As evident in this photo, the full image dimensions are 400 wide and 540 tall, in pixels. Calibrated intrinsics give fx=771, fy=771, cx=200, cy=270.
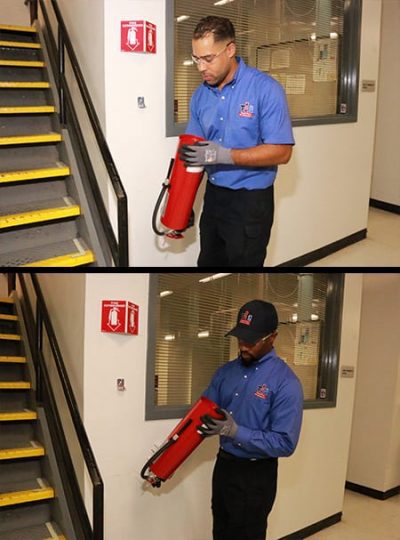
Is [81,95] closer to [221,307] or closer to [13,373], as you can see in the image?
[221,307]

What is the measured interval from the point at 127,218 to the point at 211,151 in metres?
0.30

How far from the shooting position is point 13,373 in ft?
8.64

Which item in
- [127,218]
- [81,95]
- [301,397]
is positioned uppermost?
[81,95]

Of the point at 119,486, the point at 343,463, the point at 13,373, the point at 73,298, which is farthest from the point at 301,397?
the point at 13,373

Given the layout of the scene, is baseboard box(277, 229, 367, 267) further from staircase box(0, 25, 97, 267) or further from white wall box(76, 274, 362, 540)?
staircase box(0, 25, 97, 267)

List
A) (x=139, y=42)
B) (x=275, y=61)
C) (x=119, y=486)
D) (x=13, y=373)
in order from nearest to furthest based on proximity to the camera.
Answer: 1. (x=139, y=42)
2. (x=275, y=61)
3. (x=119, y=486)
4. (x=13, y=373)

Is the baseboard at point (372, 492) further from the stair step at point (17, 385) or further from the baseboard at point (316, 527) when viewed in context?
the stair step at point (17, 385)

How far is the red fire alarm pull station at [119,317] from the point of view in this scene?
2408 mm

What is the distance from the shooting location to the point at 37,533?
251 centimetres

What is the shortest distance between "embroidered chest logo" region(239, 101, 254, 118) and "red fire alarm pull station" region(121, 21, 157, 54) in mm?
283

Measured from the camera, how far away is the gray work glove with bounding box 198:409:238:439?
2420mm

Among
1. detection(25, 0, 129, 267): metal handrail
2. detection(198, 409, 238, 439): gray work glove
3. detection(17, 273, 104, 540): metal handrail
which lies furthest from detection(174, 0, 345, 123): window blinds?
detection(198, 409, 238, 439): gray work glove

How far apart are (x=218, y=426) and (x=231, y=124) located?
938 millimetres

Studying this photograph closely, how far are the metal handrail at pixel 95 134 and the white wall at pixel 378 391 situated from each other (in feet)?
3.04
